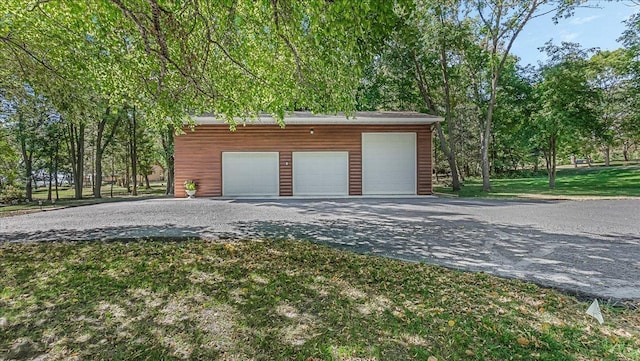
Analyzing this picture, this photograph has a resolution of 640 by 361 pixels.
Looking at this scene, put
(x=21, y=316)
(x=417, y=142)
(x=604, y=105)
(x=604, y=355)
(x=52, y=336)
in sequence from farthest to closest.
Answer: (x=604, y=105), (x=417, y=142), (x=21, y=316), (x=52, y=336), (x=604, y=355)

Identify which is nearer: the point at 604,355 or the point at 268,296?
the point at 604,355

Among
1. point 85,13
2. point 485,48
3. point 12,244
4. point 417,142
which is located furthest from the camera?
point 485,48

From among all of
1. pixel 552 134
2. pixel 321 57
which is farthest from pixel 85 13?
pixel 552 134

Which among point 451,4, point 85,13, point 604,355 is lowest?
point 604,355

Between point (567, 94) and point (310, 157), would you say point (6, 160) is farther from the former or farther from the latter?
point (567, 94)

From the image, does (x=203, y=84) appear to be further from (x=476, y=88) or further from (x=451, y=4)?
(x=476, y=88)

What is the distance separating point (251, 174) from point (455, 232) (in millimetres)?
7936

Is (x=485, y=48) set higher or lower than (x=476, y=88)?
higher

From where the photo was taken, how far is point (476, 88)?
15352 millimetres

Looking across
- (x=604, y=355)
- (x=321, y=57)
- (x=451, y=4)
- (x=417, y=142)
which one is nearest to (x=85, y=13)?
(x=321, y=57)

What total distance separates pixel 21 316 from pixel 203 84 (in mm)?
3940

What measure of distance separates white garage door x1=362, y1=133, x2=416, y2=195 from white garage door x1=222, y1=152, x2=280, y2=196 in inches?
137

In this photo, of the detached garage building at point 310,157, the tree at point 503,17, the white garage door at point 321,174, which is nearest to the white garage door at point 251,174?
the detached garage building at point 310,157

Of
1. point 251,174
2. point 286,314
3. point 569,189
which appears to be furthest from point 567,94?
point 286,314
